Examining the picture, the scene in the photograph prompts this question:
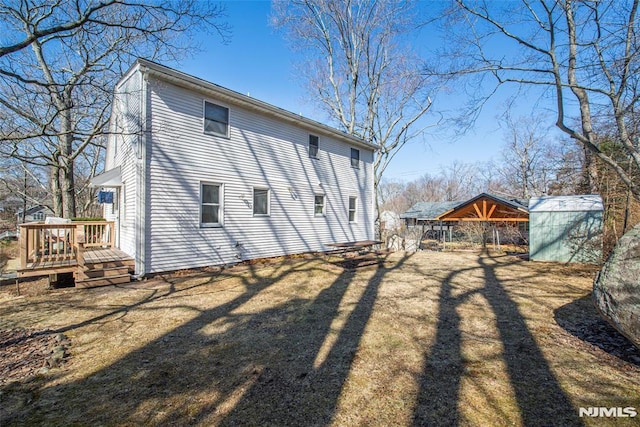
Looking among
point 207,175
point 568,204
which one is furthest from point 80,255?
point 568,204

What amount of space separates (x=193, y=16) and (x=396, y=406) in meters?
7.56

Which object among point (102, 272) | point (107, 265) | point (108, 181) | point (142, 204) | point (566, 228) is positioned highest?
point (108, 181)

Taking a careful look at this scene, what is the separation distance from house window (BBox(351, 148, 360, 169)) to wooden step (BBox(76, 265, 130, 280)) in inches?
403

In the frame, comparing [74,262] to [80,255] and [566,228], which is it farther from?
[566,228]

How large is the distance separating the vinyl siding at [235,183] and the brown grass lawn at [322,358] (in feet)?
6.68

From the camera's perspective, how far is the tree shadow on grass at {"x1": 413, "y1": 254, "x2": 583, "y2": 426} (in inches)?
95.8

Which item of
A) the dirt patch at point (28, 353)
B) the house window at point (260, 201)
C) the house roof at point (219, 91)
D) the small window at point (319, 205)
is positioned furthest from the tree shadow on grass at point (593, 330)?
the house roof at point (219, 91)

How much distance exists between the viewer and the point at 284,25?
18469mm

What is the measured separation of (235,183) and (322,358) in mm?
7053

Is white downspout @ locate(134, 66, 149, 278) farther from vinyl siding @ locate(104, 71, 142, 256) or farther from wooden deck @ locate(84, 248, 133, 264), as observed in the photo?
wooden deck @ locate(84, 248, 133, 264)

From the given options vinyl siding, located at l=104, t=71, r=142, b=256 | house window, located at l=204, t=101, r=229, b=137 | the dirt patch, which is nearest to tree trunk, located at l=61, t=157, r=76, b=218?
vinyl siding, located at l=104, t=71, r=142, b=256

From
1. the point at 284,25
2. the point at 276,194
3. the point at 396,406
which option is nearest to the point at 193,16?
the point at 276,194

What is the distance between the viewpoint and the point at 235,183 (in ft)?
30.8

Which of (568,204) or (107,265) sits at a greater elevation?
(568,204)
